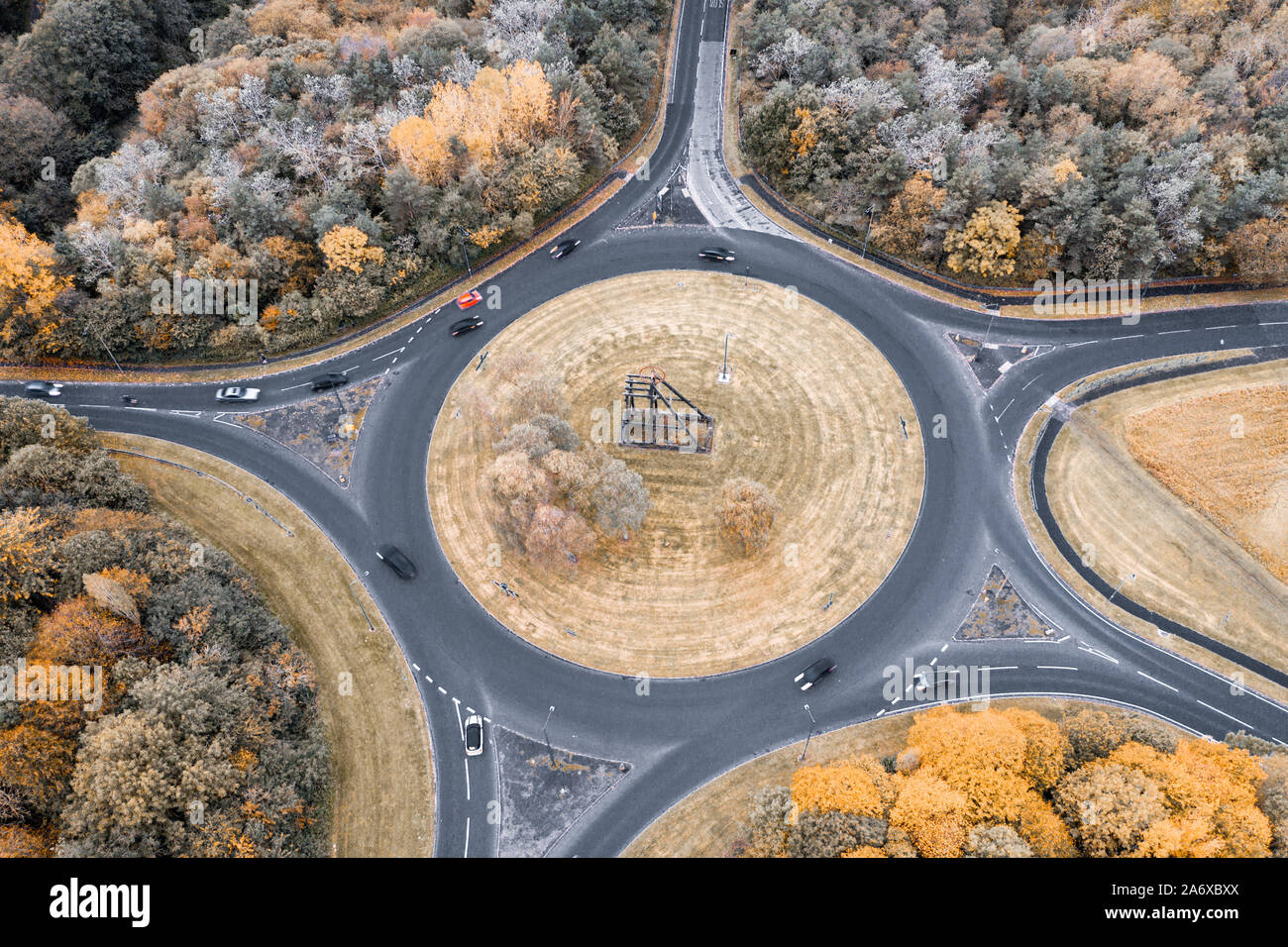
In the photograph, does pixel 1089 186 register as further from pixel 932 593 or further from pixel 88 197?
pixel 88 197

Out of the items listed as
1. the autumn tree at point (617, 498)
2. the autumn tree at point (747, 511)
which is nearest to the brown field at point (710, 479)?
the autumn tree at point (747, 511)

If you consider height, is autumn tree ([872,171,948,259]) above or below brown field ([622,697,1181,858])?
above

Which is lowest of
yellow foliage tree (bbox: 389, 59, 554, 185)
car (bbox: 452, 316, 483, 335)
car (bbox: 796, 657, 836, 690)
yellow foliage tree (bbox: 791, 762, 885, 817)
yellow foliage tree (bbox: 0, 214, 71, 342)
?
yellow foliage tree (bbox: 791, 762, 885, 817)

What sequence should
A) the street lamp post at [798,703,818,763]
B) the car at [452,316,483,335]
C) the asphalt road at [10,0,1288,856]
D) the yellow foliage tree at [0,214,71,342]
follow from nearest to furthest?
the street lamp post at [798,703,818,763], the asphalt road at [10,0,1288,856], the yellow foliage tree at [0,214,71,342], the car at [452,316,483,335]

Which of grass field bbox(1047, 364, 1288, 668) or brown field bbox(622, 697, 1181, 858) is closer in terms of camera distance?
brown field bbox(622, 697, 1181, 858)

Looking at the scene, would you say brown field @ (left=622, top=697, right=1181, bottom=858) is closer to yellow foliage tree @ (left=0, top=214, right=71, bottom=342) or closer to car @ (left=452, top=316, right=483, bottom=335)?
car @ (left=452, top=316, right=483, bottom=335)

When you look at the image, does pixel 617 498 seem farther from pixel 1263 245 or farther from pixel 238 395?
pixel 1263 245

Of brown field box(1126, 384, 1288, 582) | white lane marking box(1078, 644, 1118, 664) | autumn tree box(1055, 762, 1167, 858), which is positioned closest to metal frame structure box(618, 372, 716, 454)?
white lane marking box(1078, 644, 1118, 664)

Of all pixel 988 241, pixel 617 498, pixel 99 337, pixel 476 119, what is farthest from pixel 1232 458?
pixel 99 337
